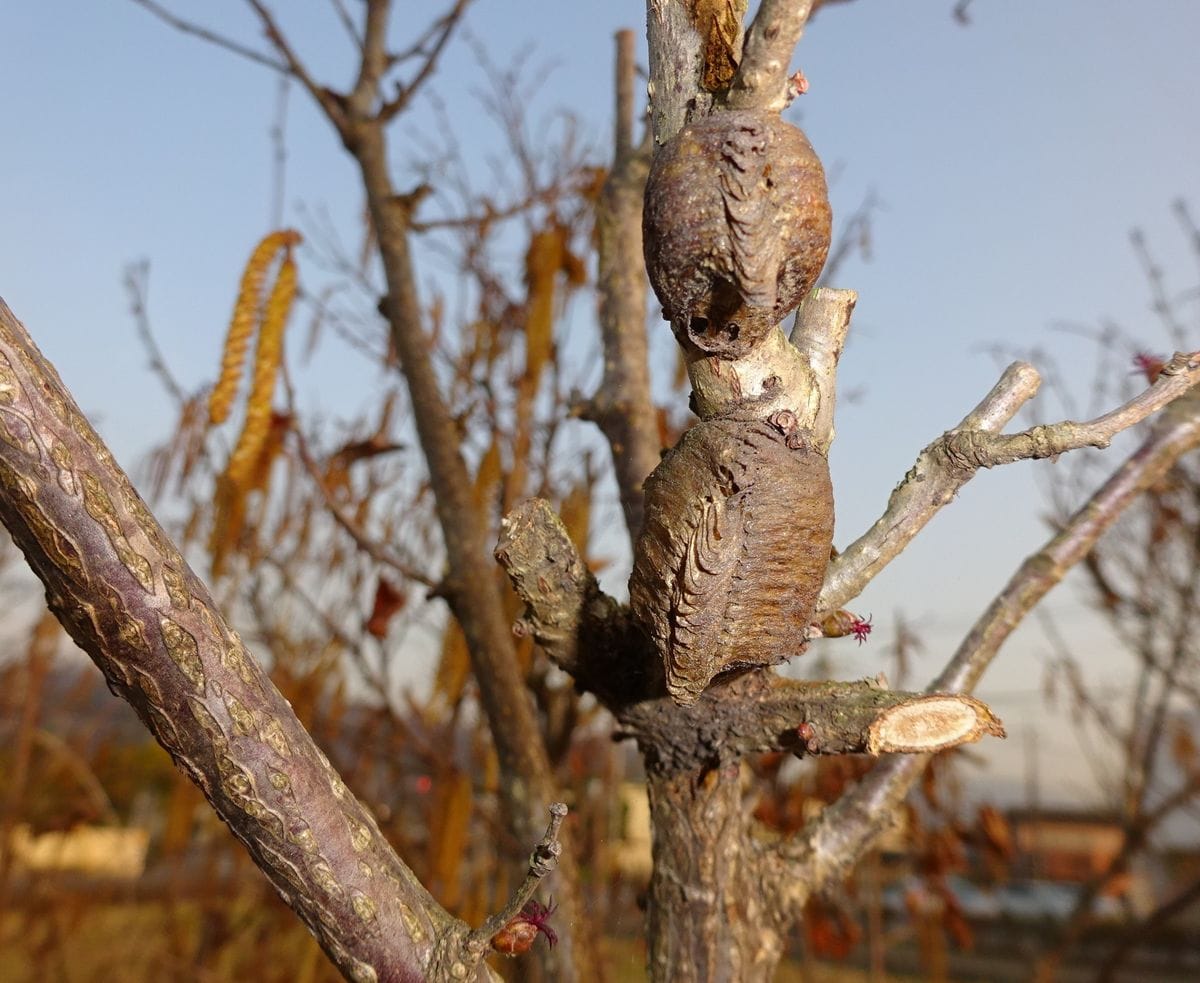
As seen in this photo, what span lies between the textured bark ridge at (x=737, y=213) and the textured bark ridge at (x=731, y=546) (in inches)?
2.9

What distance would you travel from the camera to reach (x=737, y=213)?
432 mm

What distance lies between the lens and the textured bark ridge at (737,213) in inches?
17.1

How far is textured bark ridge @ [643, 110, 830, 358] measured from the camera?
1.43 ft

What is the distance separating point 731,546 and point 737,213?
162 millimetres

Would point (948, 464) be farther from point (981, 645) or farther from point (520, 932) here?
point (520, 932)

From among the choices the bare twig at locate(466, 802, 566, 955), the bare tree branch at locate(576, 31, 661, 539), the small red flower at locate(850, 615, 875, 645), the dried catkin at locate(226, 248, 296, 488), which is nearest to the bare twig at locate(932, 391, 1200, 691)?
the small red flower at locate(850, 615, 875, 645)

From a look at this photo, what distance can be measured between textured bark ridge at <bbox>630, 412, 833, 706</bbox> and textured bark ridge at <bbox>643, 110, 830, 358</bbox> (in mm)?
74

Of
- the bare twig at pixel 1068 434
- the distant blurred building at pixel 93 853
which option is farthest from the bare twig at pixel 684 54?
the distant blurred building at pixel 93 853

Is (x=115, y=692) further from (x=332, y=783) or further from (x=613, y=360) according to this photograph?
(x=613, y=360)

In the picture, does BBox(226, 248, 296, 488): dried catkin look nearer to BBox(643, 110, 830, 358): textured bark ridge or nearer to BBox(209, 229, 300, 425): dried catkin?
BBox(209, 229, 300, 425): dried catkin

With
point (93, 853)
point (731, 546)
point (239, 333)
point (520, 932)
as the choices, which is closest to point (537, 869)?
point (520, 932)

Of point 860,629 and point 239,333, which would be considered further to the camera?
point 239,333

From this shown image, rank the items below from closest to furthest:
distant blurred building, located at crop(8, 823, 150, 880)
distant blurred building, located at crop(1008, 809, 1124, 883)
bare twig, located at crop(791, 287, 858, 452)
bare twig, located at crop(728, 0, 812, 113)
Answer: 1. bare twig, located at crop(728, 0, 812, 113)
2. bare twig, located at crop(791, 287, 858, 452)
3. distant blurred building, located at crop(8, 823, 150, 880)
4. distant blurred building, located at crop(1008, 809, 1124, 883)

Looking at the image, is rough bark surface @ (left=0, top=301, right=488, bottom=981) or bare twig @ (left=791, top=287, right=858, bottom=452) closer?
rough bark surface @ (left=0, top=301, right=488, bottom=981)
